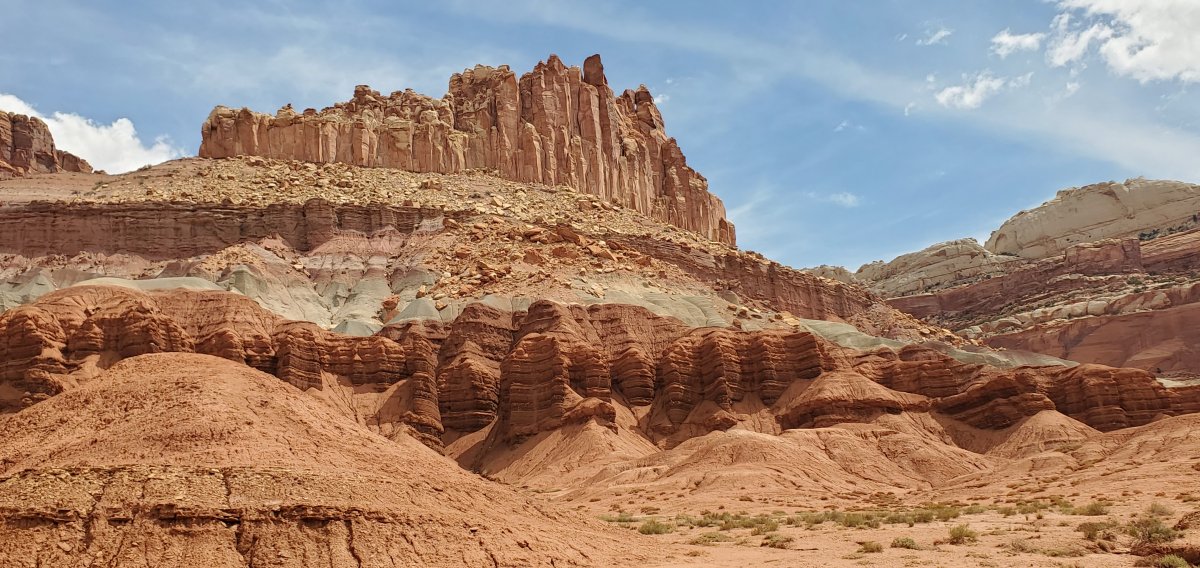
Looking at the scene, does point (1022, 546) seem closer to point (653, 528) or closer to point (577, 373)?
point (653, 528)

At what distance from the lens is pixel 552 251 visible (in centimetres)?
8081

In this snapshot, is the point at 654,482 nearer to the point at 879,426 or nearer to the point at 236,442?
the point at 879,426

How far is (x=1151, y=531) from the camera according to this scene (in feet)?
84.1

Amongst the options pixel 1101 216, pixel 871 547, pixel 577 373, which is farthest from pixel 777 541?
pixel 1101 216

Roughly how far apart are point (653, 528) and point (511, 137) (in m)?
82.5

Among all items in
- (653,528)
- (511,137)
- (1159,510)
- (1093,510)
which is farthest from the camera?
(511,137)

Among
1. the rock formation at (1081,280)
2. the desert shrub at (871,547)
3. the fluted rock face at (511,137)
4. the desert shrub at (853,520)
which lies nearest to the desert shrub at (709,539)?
the desert shrub at (871,547)

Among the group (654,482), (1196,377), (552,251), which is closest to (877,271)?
(1196,377)

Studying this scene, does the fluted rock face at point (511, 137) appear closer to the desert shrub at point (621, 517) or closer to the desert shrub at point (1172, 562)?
the desert shrub at point (621, 517)

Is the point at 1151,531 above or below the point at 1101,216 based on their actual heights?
below

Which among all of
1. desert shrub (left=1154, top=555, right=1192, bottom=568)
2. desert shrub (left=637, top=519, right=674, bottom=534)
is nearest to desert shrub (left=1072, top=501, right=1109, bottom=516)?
desert shrub (left=1154, top=555, right=1192, bottom=568)

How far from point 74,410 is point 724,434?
36040mm

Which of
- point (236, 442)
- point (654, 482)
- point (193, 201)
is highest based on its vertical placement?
point (193, 201)

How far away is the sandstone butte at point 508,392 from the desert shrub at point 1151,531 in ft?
0.66
